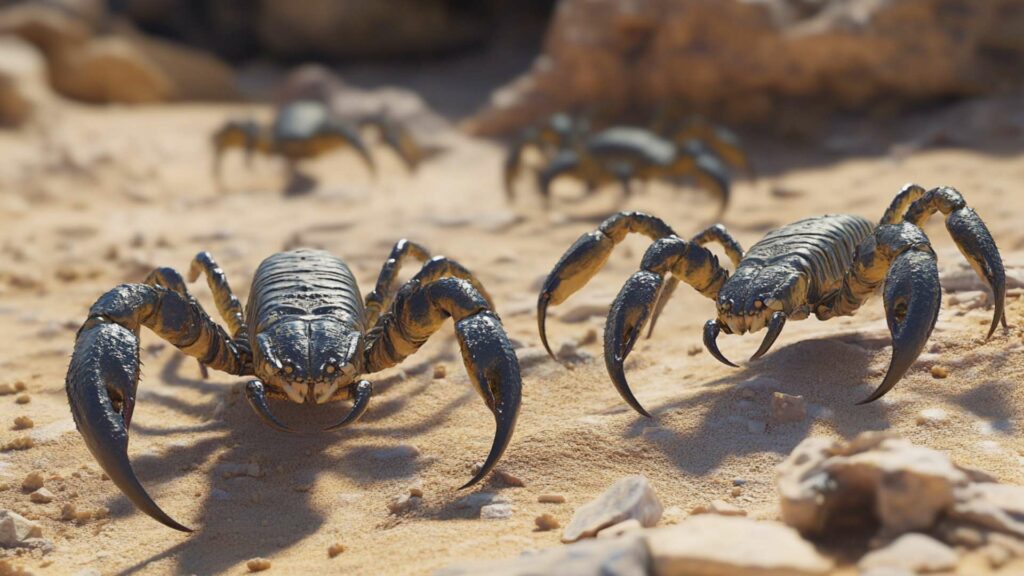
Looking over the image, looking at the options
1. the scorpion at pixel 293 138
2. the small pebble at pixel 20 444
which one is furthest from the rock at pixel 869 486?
the scorpion at pixel 293 138

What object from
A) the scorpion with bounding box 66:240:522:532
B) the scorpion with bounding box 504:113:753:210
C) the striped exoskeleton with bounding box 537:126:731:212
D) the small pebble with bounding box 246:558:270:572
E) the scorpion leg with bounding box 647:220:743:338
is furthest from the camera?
the striped exoskeleton with bounding box 537:126:731:212

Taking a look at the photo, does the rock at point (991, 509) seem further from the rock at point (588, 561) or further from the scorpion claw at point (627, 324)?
the scorpion claw at point (627, 324)

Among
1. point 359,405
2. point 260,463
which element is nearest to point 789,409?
point 359,405

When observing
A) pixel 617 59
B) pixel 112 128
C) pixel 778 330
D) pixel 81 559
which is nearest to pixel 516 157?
pixel 617 59

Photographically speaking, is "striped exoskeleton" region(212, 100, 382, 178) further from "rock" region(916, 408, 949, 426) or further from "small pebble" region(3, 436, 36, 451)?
"rock" region(916, 408, 949, 426)

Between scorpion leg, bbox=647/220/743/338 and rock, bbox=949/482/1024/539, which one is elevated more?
scorpion leg, bbox=647/220/743/338

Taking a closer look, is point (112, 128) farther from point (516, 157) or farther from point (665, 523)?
point (665, 523)

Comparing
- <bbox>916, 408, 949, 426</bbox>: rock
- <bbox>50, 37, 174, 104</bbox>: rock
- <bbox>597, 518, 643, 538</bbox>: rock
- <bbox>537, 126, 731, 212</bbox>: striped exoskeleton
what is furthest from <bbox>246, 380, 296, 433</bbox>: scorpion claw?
<bbox>50, 37, 174, 104</bbox>: rock
